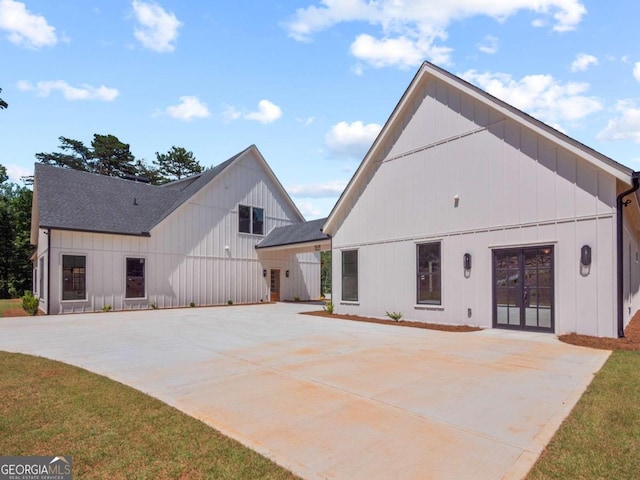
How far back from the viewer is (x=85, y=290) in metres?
16.5

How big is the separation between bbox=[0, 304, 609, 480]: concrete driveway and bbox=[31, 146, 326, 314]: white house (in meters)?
6.61

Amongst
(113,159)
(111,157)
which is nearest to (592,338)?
(113,159)

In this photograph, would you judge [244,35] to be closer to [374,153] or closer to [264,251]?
[374,153]

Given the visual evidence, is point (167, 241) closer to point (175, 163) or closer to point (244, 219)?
point (244, 219)

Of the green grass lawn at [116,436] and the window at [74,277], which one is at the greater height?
the window at [74,277]

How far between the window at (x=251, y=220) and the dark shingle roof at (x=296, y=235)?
2.50ft

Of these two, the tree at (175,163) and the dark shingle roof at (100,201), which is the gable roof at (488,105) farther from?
the tree at (175,163)

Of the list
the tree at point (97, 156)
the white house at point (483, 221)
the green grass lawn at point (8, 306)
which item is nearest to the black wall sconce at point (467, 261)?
the white house at point (483, 221)

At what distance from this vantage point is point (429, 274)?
12.2 m

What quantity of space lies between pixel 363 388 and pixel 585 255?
6912mm

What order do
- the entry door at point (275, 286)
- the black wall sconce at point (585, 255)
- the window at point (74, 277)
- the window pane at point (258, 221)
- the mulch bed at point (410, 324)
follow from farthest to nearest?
the entry door at point (275, 286) < the window pane at point (258, 221) < the window at point (74, 277) < the mulch bed at point (410, 324) < the black wall sconce at point (585, 255)

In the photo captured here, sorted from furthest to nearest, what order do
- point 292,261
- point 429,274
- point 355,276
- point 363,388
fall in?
point 292,261 → point 355,276 → point 429,274 → point 363,388

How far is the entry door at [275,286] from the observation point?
76.8 ft

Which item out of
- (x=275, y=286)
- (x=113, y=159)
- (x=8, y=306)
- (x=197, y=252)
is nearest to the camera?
(x=8, y=306)
